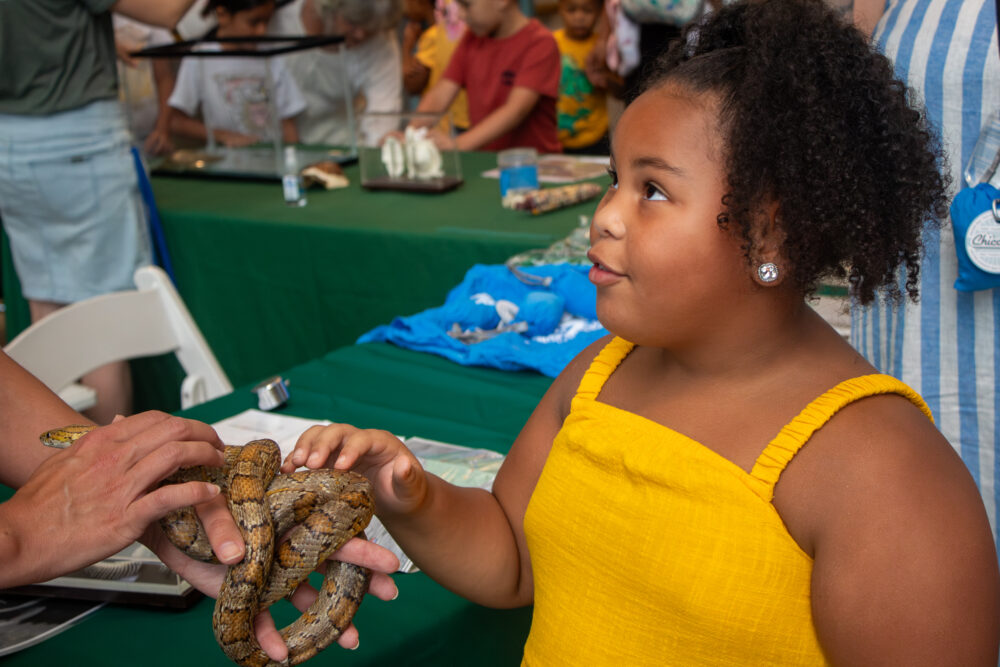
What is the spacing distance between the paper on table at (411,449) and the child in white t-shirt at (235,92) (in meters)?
3.23

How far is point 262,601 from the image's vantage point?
1.16 m

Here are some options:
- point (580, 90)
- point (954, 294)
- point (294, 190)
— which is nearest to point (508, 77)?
point (580, 90)

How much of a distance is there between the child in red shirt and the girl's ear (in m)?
4.52

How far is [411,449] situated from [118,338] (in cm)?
125

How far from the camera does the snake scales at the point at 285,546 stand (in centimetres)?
112

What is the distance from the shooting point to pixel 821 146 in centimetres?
109

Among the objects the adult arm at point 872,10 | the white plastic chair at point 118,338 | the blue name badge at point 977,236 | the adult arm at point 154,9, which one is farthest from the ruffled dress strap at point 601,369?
the adult arm at point 154,9

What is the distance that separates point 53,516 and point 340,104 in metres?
4.84

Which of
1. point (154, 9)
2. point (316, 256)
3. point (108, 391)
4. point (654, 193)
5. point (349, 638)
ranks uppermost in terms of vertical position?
point (154, 9)

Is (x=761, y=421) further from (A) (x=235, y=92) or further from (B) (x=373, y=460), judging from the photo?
(A) (x=235, y=92)

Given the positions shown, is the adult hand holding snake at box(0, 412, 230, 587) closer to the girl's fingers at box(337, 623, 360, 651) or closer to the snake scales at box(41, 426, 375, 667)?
the snake scales at box(41, 426, 375, 667)

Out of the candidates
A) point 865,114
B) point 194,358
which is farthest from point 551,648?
point 194,358

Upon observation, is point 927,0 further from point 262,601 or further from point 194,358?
point 194,358

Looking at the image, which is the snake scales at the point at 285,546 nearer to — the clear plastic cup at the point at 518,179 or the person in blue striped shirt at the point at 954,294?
the person in blue striped shirt at the point at 954,294
